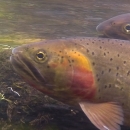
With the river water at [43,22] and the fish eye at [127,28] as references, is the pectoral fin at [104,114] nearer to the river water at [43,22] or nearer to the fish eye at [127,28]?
the fish eye at [127,28]

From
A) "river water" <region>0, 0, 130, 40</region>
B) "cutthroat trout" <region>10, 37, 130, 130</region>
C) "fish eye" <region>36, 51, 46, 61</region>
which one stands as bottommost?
"river water" <region>0, 0, 130, 40</region>

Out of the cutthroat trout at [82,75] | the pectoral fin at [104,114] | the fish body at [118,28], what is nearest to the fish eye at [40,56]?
the cutthroat trout at [82,75]

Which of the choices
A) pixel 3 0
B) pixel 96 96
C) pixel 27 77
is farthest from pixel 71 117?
pixel 3 0

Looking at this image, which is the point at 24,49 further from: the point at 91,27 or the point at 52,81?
the point at 91,27

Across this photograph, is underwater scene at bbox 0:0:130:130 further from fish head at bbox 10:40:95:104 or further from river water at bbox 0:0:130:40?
river water at bbox 0:0:130:40

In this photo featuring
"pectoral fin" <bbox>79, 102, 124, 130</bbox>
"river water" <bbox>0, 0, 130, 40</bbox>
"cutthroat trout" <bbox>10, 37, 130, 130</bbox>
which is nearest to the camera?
"pectoral fin" <bbox>79, 102, 124, 130</bbox>

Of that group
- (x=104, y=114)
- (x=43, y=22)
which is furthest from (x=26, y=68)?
(x=43, y=22)

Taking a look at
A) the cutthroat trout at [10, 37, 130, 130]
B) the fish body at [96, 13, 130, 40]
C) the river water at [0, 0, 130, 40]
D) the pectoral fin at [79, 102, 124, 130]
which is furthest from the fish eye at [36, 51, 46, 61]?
the river water at [0, 0, 130, 40]
